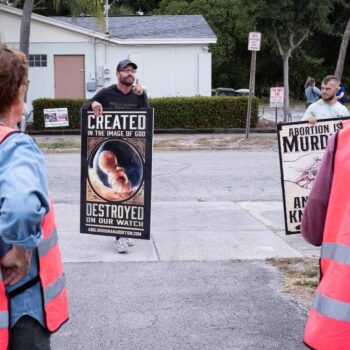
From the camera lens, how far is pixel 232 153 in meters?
16.5

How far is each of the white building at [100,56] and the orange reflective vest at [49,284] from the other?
2148 centimetres

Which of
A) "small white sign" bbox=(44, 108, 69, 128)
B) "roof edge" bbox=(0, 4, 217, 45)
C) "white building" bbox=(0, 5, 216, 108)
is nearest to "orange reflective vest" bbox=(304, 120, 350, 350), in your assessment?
"small white sign" bbox=(44, 108, 69, 128)

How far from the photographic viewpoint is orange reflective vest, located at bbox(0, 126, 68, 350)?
7.67 feet

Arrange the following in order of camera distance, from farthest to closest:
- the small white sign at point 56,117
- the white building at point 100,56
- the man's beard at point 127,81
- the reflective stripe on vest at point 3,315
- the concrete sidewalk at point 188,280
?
the white building at point 100,56 → the small white sign at point 56,117 → the man's beard at point 127,81 → the concrete sidewalk at point 188,280 → the reflective stripe on vest at point 3,315

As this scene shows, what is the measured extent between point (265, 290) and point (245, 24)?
2514 centimetres

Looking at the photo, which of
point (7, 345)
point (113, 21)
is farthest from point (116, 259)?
point (113, 21)

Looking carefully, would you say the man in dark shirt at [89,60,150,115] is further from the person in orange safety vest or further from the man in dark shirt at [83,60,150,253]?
the person in orange safety vest

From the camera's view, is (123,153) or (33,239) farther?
(123,153)

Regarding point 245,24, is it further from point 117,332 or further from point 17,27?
point 117,332

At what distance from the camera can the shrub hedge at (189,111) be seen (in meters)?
21.1

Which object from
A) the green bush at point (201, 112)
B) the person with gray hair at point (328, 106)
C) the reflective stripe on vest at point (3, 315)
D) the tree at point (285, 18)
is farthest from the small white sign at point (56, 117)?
the reflective stripe on vest at point (3, 315)

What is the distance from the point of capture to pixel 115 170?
21.3 feet

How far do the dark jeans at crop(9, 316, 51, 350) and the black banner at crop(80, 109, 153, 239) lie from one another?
157 inches

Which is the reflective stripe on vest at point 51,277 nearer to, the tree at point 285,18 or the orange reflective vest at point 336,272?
the orange reflective vest at point 336,272
